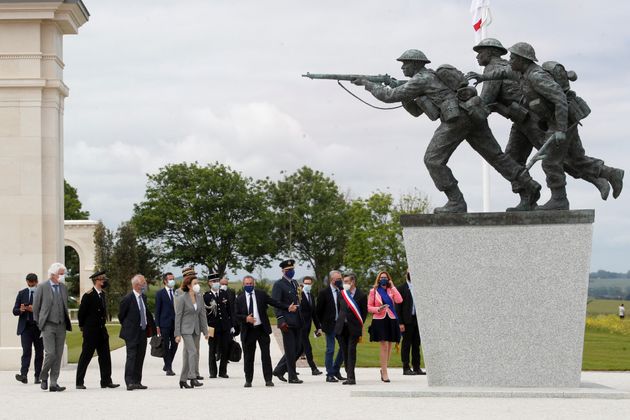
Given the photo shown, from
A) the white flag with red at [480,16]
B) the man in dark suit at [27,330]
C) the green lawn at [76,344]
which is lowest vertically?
the green lawn at [76,344]

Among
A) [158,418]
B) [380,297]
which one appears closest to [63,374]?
[380,297]

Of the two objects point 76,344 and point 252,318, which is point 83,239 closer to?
point 76,344

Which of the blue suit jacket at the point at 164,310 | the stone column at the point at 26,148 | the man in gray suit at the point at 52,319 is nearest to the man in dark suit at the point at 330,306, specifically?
the blue suit jacket at the point at 164,310

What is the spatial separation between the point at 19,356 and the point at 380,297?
798 centimetres

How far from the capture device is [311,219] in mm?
93625

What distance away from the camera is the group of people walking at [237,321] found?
1828cm

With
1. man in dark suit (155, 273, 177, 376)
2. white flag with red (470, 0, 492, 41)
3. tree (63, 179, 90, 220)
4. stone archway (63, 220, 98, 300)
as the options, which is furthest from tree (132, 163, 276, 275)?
man in dark suit (155, 273, 177, 376)

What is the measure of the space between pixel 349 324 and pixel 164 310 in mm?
4173

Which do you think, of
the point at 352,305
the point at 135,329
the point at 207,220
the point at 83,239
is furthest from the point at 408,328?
the point at 207,220

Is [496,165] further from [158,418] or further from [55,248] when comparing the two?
[55,248]

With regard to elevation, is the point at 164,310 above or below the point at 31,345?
above

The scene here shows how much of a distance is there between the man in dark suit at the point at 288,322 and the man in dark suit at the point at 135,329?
7.28 ft

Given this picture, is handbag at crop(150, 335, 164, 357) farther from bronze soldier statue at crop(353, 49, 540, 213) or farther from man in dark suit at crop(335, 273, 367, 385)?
bronze soldier statue at crop(353, 49, 540, 213)

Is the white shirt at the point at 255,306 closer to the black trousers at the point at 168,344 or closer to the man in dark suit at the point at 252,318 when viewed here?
the man in dark suit at the point at 252,318
